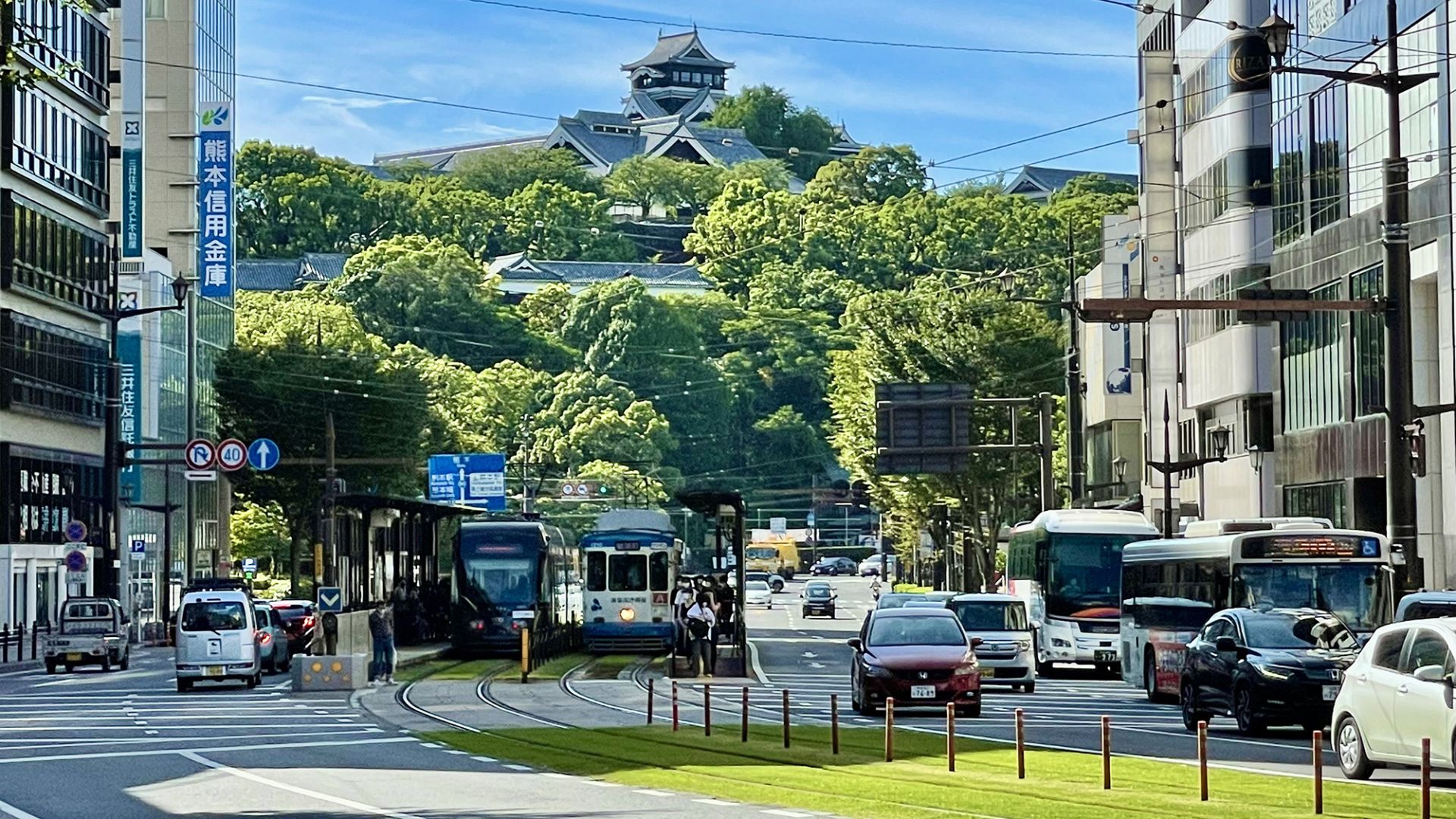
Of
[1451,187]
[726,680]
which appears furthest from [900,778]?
[1451,187]

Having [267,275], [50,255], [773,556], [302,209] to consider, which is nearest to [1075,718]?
[50,255]

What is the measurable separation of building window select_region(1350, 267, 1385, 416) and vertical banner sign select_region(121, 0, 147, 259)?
49.3 m

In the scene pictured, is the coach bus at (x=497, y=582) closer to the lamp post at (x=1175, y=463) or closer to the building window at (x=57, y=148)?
the lamp post at (x=1175, y=463)

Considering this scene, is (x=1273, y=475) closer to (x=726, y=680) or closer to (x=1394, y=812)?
(x=726, y=680)

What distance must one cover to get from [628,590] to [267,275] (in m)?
114

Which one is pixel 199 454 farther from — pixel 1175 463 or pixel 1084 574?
pixel 1084 574

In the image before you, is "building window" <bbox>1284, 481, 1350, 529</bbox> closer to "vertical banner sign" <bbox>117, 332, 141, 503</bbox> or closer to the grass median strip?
the grass median strip

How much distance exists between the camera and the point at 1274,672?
95.7 ft

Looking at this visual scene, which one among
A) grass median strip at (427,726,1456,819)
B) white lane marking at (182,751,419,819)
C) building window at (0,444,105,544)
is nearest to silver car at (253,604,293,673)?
grass median strip at (427,726,1456,819)

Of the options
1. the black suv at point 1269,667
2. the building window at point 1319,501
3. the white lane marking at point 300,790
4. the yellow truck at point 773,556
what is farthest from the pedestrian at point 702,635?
the yellow truck at point 773,556

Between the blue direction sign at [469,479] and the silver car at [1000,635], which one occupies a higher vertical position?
the blue direction sign at [469,479]

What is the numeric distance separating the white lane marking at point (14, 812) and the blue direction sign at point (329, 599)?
84.4ft

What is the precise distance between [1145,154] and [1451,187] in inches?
1176

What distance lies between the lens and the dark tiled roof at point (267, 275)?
557ft
